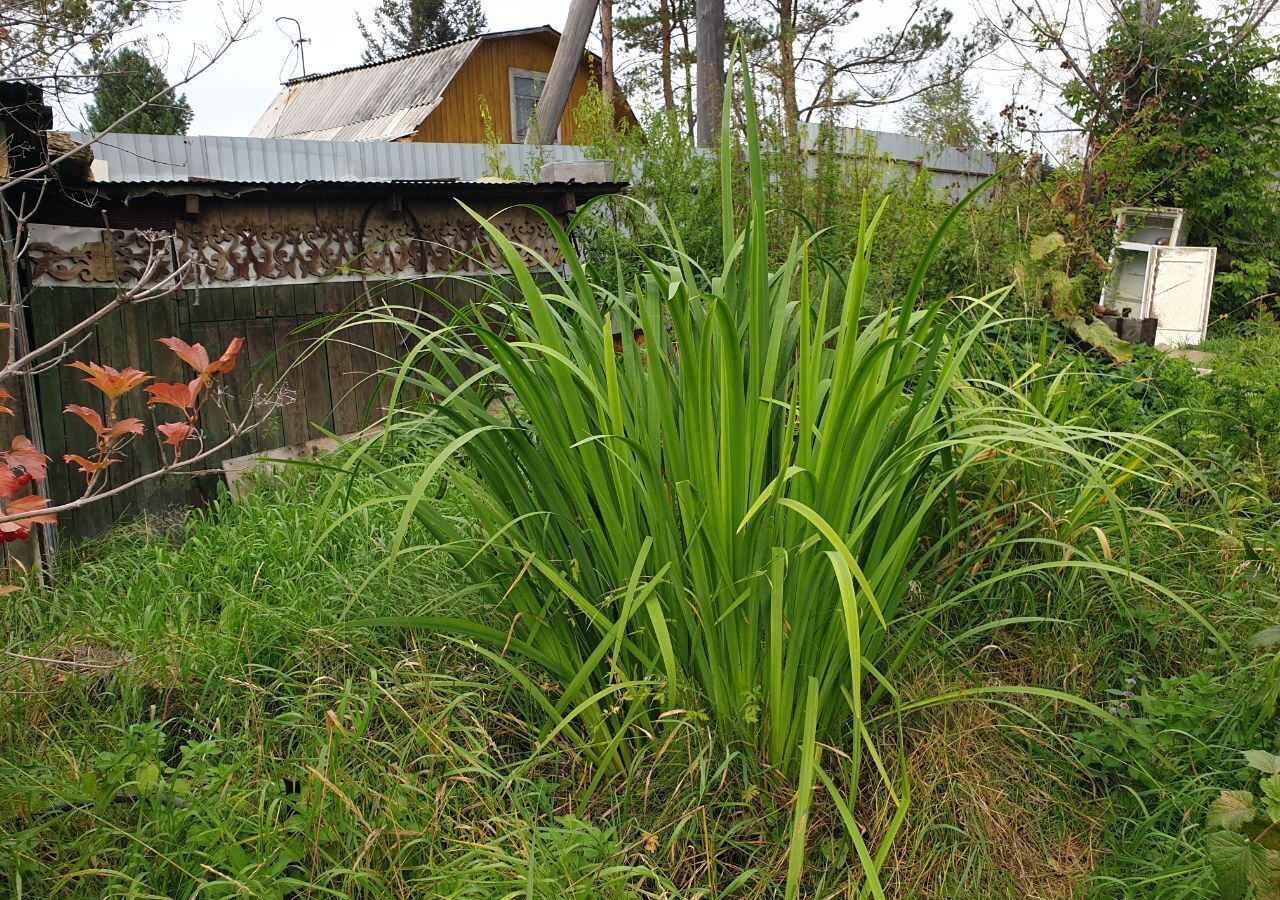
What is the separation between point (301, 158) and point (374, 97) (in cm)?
1144

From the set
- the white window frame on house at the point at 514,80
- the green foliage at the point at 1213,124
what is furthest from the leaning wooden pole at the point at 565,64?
the white window frame on house at the point at 514,80

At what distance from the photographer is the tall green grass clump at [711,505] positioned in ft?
6.08

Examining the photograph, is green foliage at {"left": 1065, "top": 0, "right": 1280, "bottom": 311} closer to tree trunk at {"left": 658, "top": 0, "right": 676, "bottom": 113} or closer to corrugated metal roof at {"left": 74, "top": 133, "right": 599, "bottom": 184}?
corrugated metal roof at {"left": 74, "top": 133, "right": 599, "bottom": 184}

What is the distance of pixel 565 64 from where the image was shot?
25.4 ft

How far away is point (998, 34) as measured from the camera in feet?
37.6

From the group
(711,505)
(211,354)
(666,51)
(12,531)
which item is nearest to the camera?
(711,505)

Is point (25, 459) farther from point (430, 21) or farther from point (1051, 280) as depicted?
point (430, 21)

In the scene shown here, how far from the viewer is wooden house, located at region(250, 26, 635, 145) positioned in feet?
55.9

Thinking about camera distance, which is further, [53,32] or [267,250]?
[267,250]

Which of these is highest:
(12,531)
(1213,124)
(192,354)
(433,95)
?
(433,95)

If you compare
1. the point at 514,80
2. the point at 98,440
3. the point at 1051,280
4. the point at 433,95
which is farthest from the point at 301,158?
the point at 514,80

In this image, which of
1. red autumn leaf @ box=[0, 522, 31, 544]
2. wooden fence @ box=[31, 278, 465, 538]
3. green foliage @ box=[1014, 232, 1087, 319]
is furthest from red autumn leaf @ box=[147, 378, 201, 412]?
green foliage @ box=[1014, 232, 1087, 319]

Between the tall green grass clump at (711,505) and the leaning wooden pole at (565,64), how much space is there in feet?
19.1

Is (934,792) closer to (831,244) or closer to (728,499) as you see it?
(728,499)
